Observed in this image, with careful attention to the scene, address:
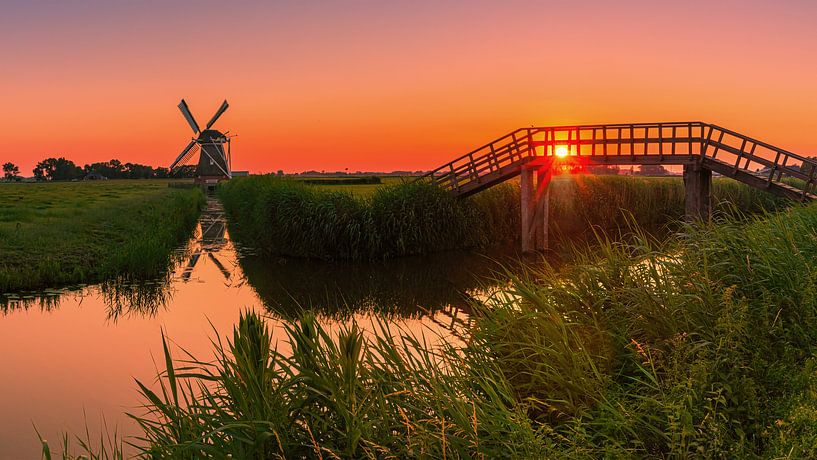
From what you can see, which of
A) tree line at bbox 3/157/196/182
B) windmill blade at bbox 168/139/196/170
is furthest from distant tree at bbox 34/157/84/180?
windmill blade at bbox 168/139/196/170

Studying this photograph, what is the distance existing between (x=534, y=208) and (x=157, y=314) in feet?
57.0

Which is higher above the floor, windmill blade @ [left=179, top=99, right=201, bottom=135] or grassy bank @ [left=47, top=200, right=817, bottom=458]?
windmill blade @ [left=179, top=99, right=201, bottom=135]

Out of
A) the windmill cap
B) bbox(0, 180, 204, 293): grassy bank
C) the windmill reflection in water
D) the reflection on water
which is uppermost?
the windmill cap

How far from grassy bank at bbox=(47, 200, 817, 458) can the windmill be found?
83.7 meters

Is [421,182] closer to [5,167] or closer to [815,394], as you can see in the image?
[815,394]

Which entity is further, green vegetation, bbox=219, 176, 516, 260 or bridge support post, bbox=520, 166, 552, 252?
bridge support post, bbox=520, 166, 552, 252

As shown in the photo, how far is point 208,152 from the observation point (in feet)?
281

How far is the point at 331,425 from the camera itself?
542 cm

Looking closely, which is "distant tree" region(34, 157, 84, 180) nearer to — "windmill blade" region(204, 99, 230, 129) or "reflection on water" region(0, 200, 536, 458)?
"windmill blade" region(204, 99, 230, 129)

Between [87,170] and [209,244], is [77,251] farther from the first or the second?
[87,170]

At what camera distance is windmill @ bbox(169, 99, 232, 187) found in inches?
3391

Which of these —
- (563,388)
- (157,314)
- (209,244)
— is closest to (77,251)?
(209,244)

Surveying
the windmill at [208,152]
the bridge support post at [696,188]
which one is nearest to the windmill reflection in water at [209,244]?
the bridge support post at [696,188]

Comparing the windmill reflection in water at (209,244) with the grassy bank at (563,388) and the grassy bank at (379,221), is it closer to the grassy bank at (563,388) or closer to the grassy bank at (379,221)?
the grassy bank at (379,221)
